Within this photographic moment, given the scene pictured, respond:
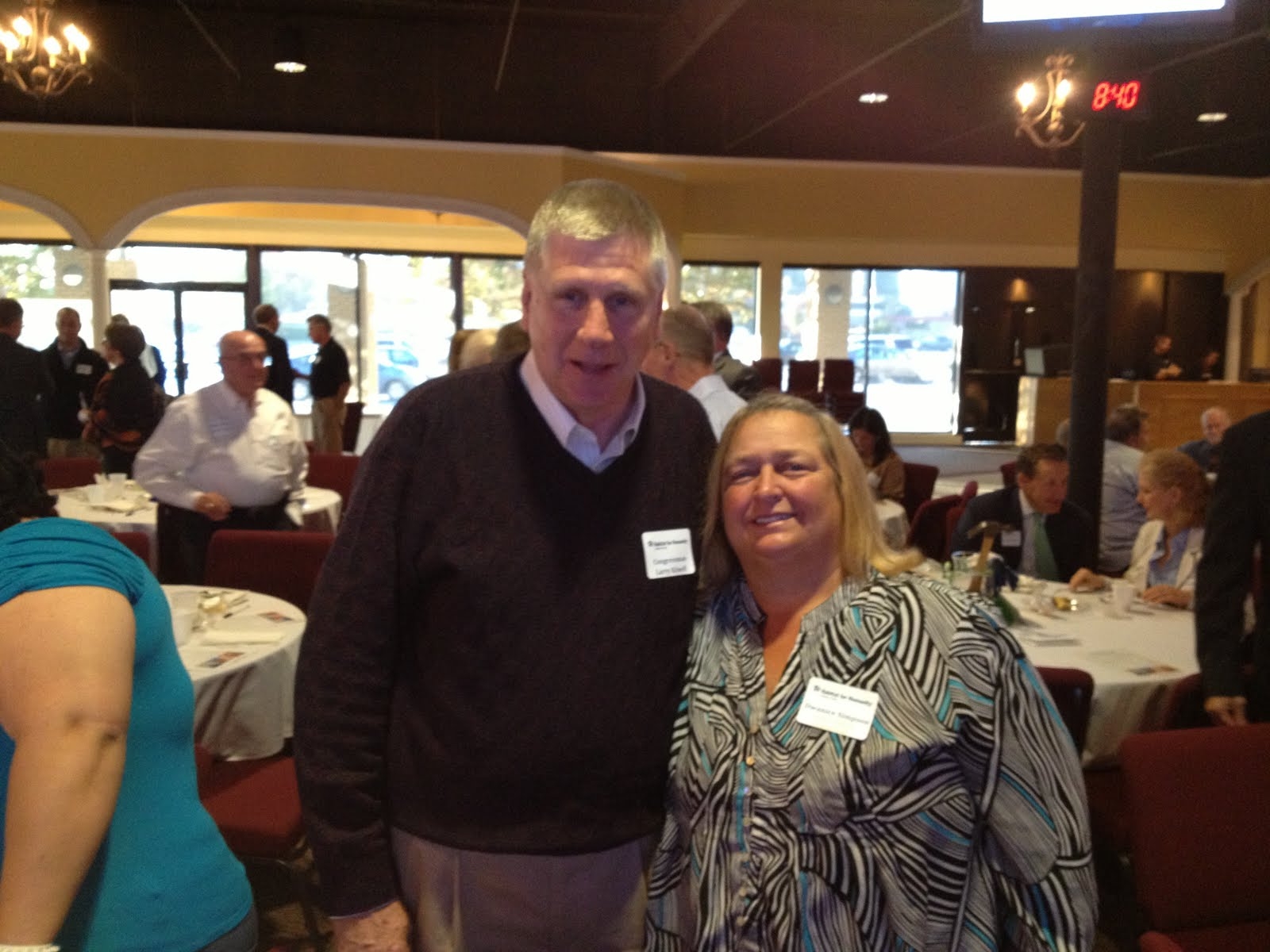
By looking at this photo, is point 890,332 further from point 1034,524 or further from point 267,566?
point 267,566

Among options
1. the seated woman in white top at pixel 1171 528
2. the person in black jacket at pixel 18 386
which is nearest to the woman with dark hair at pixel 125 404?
the person in black jacket at pixel 18 386

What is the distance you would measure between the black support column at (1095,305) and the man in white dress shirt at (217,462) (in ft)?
13.6

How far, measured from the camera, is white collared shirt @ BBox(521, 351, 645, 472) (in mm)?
1463

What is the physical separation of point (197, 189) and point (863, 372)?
1001cm

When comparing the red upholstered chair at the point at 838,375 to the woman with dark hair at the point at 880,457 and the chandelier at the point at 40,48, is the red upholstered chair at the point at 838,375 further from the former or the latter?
the chandelier at the point at 40,48

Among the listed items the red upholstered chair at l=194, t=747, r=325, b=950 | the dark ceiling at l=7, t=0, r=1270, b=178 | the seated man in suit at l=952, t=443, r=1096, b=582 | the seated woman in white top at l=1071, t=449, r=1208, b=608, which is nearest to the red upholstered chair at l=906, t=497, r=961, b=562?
the seated man in suit at l=952, t=443, r=1096, b=582

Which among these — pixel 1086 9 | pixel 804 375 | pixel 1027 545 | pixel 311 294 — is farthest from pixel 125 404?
pixel 804 375

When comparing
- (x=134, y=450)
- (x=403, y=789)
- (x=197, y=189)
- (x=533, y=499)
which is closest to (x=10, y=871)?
(x=403, y=789)

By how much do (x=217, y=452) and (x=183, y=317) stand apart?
11633mm

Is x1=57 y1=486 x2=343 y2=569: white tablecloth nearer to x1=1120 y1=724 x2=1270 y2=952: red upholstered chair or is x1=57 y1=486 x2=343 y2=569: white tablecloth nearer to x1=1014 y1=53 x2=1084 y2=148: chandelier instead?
x1=1120 y1=724 x2=1270 y2=952: red upholstered chair

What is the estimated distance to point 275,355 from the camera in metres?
10.4

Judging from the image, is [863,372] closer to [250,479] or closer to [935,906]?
[250,479]

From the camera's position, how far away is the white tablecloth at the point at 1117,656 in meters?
3.04

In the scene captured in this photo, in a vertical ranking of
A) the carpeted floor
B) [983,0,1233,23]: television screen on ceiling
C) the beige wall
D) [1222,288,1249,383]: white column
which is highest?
the beige wall
